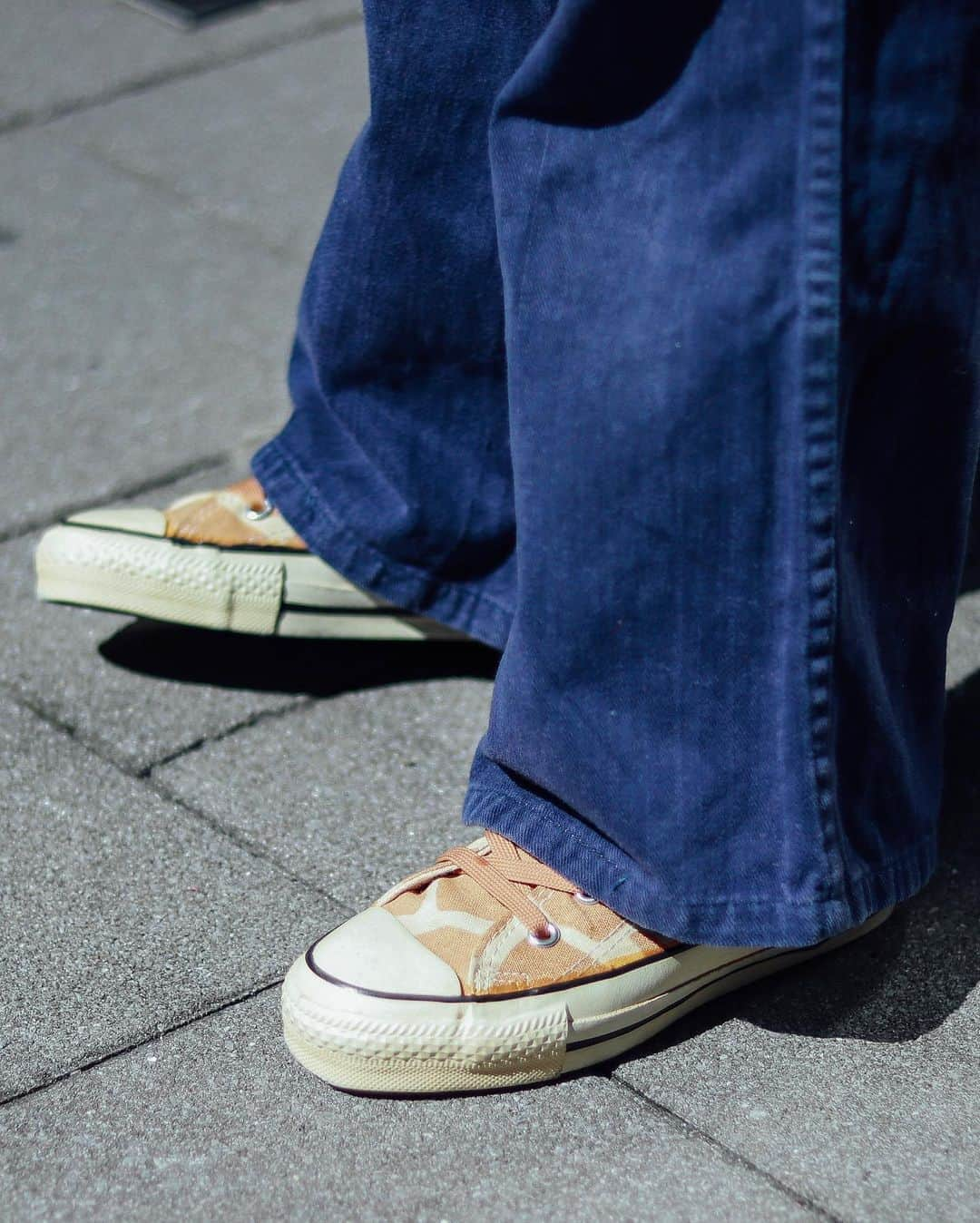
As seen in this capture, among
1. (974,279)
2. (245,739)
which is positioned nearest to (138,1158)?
(245,739)

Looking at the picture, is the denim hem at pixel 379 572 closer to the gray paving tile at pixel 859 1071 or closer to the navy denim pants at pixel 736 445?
the navy denim pants at pixel 736 445

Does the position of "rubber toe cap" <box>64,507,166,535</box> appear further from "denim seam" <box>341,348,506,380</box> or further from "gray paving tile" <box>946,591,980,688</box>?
"gray paving tile" <box>946,591,980,688</box>

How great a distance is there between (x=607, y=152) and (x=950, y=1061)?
0.85m

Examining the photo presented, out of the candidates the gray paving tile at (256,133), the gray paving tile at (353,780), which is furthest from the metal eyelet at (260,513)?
the gray paving tile at (256,133)

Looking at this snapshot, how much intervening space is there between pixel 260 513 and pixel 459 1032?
85 centimetres

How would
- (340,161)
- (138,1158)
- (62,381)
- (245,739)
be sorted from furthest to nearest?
1. (340,161)
2. (62,381)
3. (245,739)
4. (138,1158)

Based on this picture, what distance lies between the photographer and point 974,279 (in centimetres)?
126

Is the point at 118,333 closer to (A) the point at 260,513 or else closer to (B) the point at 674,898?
(A) the point at 260,513

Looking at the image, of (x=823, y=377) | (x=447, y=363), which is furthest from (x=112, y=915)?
(x=823, y=377)

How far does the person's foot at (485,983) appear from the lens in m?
1.35

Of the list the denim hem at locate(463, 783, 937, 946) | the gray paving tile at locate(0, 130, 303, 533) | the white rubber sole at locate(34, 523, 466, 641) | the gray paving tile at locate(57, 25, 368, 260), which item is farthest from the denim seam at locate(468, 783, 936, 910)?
the gray paving tile at locate(57, 25, 368, 260)

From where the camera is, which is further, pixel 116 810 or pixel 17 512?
pixel 17 512

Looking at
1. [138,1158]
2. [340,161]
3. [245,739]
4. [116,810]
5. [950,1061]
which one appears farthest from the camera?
[340,161]

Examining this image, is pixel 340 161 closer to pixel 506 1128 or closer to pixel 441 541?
pixel 441 541
